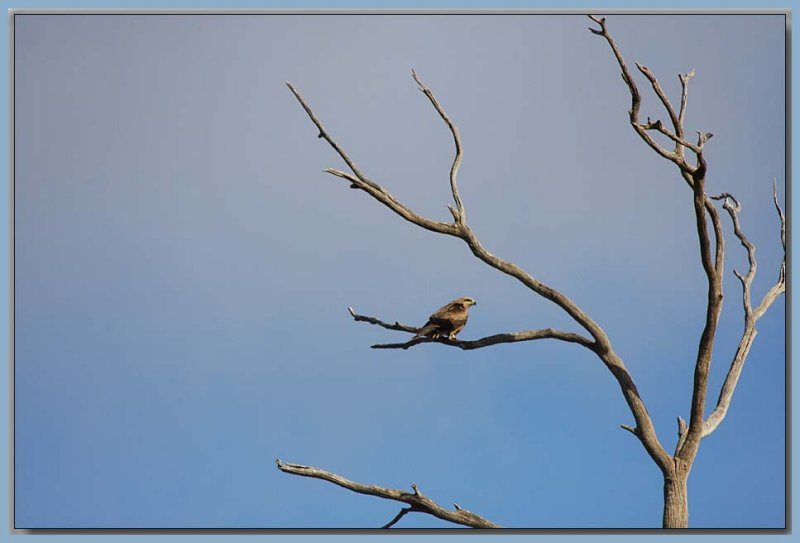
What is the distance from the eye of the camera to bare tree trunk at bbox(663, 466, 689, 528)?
27.8 ft

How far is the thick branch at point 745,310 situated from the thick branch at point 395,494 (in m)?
1.77

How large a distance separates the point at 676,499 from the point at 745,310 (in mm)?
1652

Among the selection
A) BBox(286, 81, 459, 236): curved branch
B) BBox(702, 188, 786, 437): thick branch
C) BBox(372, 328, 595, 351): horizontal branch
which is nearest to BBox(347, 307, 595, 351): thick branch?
BBox(372, 328, 595, 351): horizontal branch

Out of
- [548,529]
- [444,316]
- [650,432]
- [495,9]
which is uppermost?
[495,9]

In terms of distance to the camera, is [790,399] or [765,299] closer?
[790,399]

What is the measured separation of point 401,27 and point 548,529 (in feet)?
11.8

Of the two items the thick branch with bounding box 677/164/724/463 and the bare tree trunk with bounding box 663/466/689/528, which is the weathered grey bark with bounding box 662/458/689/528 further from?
the thick branch with bounding box 677/164/724/463

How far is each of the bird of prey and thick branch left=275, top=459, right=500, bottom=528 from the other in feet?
3.44

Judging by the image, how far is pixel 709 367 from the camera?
8.65 m

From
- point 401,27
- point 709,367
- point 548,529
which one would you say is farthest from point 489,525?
point 401,27

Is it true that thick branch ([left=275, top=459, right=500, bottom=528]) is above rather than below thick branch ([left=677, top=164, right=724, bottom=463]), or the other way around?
below

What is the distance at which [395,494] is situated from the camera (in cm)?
860

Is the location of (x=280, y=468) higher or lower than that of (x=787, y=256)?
lower

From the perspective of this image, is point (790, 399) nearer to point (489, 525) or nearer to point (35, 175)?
point (489, 525)
